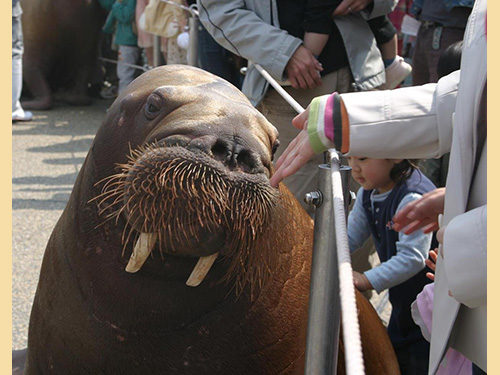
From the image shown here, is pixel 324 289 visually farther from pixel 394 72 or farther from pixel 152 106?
pixel 394 72

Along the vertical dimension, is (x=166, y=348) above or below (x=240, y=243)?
below

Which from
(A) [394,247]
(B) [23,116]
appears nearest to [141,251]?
(A) [394,247]

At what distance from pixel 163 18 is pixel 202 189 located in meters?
6.12

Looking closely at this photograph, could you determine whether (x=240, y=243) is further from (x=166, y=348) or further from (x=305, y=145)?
(x=166, y=348)

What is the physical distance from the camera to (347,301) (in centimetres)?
116

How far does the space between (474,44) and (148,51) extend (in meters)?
7.73

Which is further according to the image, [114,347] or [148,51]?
[148,51]

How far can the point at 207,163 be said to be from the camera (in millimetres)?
1716

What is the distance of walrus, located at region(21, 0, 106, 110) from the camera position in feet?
31.7

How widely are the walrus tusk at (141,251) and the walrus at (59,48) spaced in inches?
324

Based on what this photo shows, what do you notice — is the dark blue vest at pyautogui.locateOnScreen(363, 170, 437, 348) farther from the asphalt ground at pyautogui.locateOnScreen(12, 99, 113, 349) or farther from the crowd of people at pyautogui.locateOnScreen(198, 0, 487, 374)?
the asphalt ground at pyautogui.locateOnScreen(12, 99, 113, 349)

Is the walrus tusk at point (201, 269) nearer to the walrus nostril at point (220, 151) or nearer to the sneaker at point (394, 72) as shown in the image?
the walrus nostril at point (220, 151)

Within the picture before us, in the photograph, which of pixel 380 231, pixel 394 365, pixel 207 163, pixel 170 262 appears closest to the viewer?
pixel 207 163

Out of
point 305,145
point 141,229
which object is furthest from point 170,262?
point 305,145
